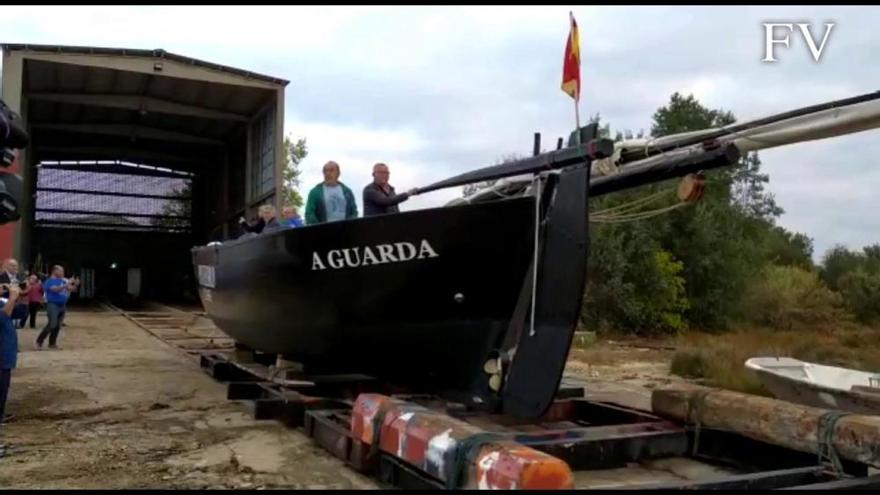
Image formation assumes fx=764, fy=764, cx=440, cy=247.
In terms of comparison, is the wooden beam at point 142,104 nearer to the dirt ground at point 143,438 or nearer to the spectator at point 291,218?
the dirt ground at point 143,438

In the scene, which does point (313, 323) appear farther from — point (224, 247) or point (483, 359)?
point (224, 247)

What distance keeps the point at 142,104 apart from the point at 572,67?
49.7ft

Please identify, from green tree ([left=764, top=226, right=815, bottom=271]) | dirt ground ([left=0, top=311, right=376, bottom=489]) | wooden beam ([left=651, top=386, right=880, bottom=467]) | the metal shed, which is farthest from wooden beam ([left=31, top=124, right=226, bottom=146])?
green tree ([left=764, top=226, right=815, bottom=271])

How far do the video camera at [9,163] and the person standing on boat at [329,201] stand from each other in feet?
7.74

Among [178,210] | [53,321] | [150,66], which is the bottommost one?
[53,321]

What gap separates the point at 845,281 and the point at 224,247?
25.1 m

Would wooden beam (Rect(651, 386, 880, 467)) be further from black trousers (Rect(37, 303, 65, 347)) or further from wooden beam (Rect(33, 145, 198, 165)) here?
wooden beam (Rect(33, 145, 198, 165))

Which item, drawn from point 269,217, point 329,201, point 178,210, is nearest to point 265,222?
point 269,217

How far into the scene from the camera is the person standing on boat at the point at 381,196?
5.67m

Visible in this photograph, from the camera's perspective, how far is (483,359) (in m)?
4.54

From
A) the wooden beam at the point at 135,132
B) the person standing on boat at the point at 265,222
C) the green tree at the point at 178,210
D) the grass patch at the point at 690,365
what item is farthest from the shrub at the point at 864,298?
the green tree at the point at 178,210

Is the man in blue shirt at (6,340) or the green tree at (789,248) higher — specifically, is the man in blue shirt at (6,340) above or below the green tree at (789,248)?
below

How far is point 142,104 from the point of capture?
1738 cm

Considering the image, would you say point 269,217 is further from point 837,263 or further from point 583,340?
point 837,263
